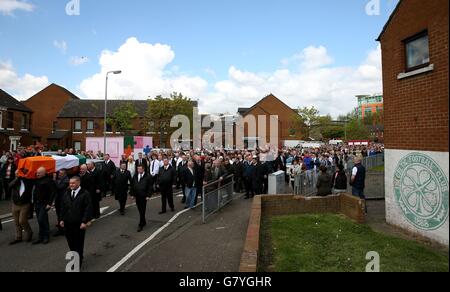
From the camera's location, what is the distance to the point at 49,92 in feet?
192

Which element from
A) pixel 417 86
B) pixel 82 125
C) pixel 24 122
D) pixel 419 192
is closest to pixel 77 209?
pixel 419 192

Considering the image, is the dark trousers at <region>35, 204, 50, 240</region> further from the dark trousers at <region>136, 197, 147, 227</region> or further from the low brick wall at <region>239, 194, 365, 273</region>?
the low brick wall at <region>239, 194, 365, 273</region>

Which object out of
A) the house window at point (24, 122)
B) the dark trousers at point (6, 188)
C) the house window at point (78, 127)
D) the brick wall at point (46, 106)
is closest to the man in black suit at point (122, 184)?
the dark trousers at point (6, 188)

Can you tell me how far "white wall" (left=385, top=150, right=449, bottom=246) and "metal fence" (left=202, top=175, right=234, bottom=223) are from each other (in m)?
4.79

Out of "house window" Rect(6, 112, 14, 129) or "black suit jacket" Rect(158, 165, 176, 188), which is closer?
"black suit jacket" Rect(158, 165, 176, 188)

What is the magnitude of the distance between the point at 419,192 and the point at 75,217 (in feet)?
21.6

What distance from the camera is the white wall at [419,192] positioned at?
580 cm

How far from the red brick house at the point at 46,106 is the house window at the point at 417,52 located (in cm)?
5786

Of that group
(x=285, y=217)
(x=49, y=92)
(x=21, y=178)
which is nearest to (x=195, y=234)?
(x=285, y=217)

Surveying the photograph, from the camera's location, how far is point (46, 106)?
5747 cm

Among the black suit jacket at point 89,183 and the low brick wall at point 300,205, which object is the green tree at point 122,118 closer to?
the black suit jacket at point 89,183

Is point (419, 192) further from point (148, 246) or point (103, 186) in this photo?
point (103, 186)

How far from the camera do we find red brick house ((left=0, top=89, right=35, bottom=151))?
35.4 metres


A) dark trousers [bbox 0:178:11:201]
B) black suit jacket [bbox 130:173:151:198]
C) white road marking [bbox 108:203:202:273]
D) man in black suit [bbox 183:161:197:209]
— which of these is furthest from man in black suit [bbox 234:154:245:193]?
dark trousers [bbox 0:178:11:201]
